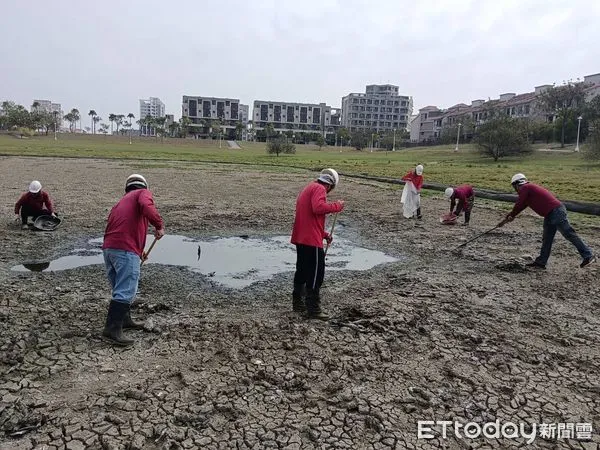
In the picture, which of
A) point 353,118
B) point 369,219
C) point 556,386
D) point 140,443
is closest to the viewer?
point 140,443

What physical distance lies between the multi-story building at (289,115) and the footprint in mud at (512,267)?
148 meters

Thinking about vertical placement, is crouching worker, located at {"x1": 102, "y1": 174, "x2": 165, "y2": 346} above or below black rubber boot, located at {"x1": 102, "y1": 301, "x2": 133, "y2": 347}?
above

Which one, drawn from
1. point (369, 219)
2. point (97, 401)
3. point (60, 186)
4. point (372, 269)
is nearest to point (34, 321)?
point (97, 401)

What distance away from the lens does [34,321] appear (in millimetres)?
5305

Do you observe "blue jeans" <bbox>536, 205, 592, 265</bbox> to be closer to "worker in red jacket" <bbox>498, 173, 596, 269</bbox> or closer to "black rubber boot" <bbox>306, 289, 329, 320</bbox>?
"worker in red jacket" <bbox>498, 173, 596, 269</bbox>

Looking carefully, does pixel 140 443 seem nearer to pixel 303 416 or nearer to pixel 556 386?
pixel 303 416

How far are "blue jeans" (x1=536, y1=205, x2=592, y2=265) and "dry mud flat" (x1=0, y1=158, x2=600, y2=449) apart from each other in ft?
1.04

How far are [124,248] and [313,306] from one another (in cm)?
234

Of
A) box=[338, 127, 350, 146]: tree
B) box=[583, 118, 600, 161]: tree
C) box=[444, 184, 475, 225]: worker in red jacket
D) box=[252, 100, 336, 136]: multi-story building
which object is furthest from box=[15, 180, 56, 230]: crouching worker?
box=[252, 100, 336, 136]: multi-story building

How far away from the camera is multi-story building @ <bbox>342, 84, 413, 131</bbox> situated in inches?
6334

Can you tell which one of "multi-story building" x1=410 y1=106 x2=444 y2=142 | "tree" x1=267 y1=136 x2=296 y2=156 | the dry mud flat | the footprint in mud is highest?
"multi-story building" x1=410 y1=106 x2=444 y2=142

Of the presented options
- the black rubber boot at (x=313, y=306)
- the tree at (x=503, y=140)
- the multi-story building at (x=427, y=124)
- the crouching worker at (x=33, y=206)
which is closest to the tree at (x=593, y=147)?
the tree at (x=503, y=140)

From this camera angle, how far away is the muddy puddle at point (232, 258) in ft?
25.8

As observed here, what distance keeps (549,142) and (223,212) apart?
74.8 metres
